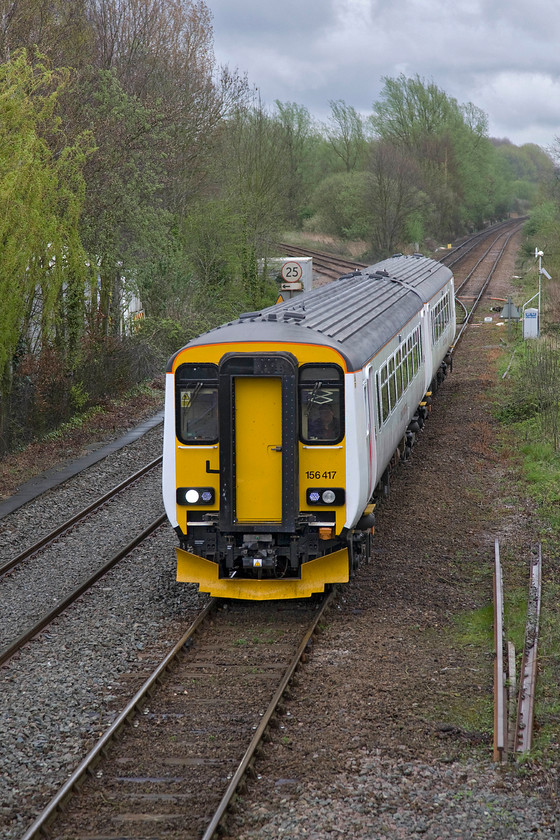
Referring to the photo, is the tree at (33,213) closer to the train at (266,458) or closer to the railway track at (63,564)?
the railway track at (63,564)

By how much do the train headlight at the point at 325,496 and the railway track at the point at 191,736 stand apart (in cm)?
117

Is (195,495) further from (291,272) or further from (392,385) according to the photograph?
(291,272)

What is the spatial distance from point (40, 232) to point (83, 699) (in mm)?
11158

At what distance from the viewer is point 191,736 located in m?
7.28

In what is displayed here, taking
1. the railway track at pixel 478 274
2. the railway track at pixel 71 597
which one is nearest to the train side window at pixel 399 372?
the railway track at pixel 71 597

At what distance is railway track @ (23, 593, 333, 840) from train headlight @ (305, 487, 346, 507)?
1171 millimetres

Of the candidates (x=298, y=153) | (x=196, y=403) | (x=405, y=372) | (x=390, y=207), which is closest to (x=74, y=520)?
(x=196, y=403)

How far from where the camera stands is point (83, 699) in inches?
312

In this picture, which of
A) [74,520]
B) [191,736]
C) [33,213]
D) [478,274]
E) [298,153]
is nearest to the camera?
[191,736]

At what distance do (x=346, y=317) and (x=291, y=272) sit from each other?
32.4 feet

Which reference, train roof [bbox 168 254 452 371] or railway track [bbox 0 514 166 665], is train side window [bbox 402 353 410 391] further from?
railway track [bbox 0 514 166 665]

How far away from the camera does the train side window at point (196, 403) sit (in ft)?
31.5

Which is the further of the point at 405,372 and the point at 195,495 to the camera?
the point at 405,372

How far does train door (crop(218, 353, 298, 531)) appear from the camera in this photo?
939cm
